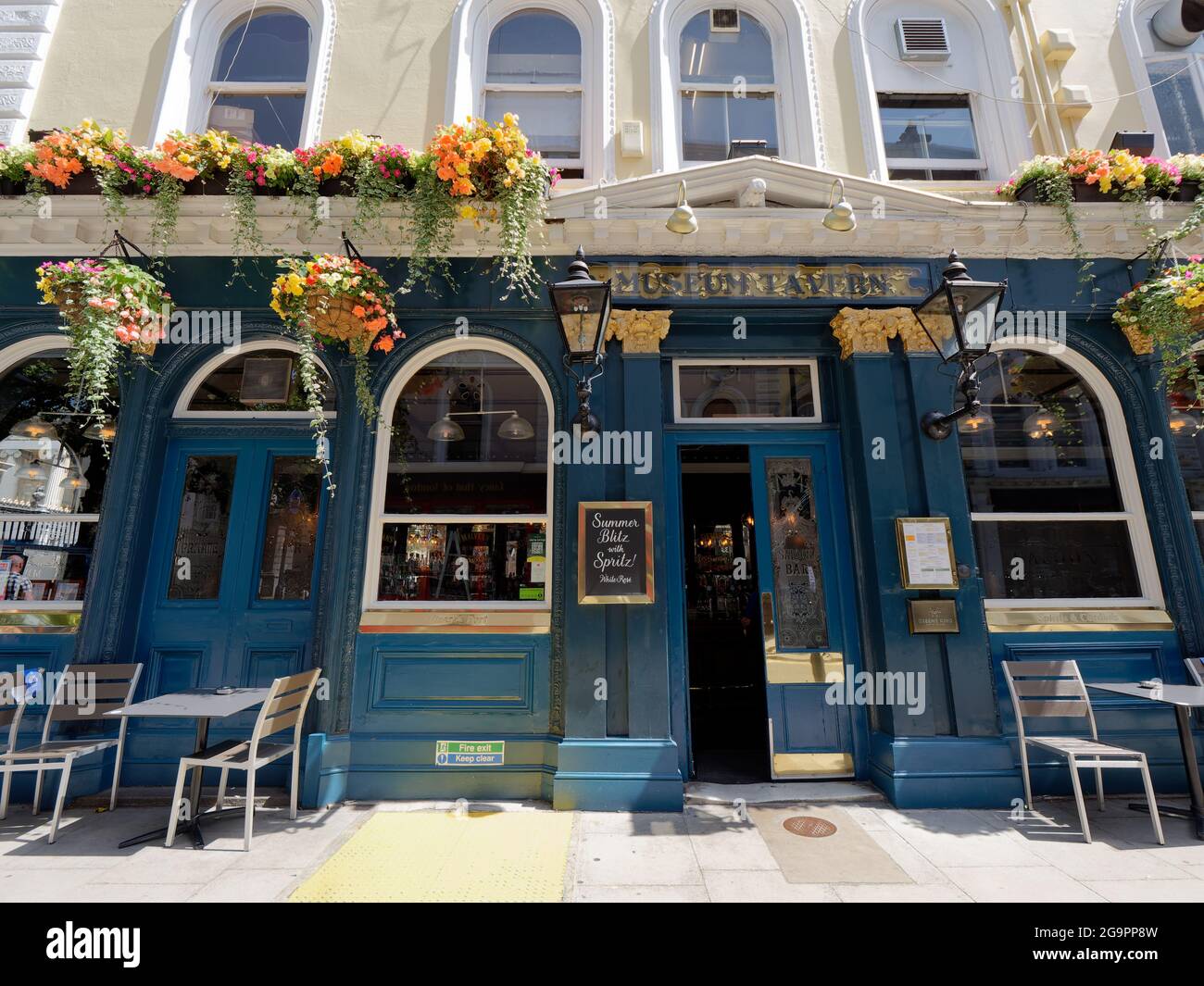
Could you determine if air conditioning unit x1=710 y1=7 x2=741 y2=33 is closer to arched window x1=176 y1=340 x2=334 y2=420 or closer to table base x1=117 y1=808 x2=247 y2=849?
arched window x1=176 y1=340 x2=334 y2=420

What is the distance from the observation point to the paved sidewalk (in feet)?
10.8

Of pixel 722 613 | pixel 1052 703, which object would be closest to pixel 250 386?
pixel 722 613

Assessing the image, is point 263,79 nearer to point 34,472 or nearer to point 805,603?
point 34,472

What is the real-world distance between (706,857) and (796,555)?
8.77ft

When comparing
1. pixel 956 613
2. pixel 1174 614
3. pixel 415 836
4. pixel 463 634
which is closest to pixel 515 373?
pixel 463 634

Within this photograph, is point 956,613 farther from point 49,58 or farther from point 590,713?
point 49,58

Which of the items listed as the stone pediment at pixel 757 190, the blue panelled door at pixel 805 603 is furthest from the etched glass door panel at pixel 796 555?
the stone pediment at pixel 757 190

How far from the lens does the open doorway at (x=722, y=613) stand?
670 centimetres

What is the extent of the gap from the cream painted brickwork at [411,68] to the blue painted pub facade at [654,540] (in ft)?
6.53

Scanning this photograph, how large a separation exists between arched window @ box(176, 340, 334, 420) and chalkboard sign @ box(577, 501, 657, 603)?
2864 millimetres

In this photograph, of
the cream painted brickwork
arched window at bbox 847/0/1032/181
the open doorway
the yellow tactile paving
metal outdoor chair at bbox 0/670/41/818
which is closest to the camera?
the yellow tactile paving

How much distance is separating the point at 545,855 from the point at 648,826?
841mm

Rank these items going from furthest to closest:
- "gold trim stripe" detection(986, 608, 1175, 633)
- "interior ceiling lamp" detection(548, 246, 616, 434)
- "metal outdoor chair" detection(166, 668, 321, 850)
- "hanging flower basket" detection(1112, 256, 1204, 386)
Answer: "gold trim stripe" detection(986, 608, 1175, 633)
"hanging flower basket" detection(1112, 256, 1204, 386)
"interior ceiling lamp" detection(548, 246, 616, 434)
"metal outdoor chair" detection(166, 668, 321, 850)

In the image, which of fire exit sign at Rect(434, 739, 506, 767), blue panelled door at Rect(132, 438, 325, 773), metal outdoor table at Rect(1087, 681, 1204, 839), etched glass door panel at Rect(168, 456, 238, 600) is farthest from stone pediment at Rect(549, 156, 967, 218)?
fire exit sign at Rect(434, 739, 506, 767)
